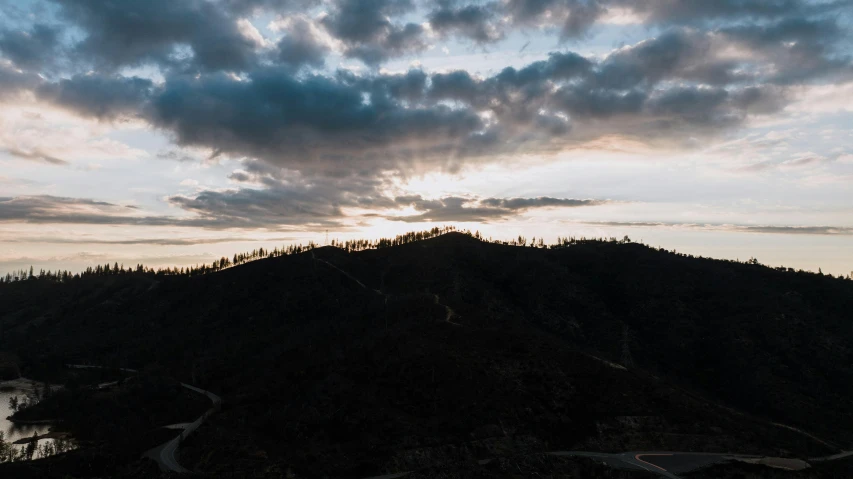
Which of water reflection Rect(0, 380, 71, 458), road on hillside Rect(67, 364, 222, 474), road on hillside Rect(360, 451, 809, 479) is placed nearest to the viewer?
road on hillside Rect(360, 451, 809, 479)

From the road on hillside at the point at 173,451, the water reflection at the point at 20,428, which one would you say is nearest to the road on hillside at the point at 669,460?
the road on hillside at the point at 173,451

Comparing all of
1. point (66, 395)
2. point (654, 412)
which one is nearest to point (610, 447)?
point (654, 412)

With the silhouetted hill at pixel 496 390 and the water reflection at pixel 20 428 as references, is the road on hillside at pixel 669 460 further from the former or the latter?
the water reflection at pixel 20 428

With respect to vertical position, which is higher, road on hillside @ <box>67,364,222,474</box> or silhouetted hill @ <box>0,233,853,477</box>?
silhouetted hill @ <box>0,233,853,477</box>

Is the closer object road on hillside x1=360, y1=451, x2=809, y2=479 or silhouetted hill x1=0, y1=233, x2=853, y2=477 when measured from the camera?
road on hillside x1=360, y1=451, x2=809, y2=479

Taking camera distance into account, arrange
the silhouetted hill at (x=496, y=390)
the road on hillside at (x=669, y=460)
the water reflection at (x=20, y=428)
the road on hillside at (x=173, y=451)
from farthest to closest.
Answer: the water reflection at (x=20, y=428)
the silhouetted hill at (x=496, y=390)
the road on hillside at (x=173, y=451)
the road on hillside at (x=669, y=460)

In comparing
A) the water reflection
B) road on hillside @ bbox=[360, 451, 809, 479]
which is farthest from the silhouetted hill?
the water reflection

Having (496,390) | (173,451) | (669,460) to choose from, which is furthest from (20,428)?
(669,460)

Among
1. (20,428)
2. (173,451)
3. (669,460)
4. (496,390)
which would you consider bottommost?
(20,428)

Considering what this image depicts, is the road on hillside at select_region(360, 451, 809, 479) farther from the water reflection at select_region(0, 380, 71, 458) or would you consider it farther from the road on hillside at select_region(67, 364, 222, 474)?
the water reflection at select_region(0, 380, 71, 458)

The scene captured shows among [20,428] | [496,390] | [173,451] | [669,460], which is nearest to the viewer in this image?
[669,460]

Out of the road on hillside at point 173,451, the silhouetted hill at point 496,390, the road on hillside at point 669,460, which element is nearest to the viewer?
the road on hillside at point 669,460

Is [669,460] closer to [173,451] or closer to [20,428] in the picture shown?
[173,451]
